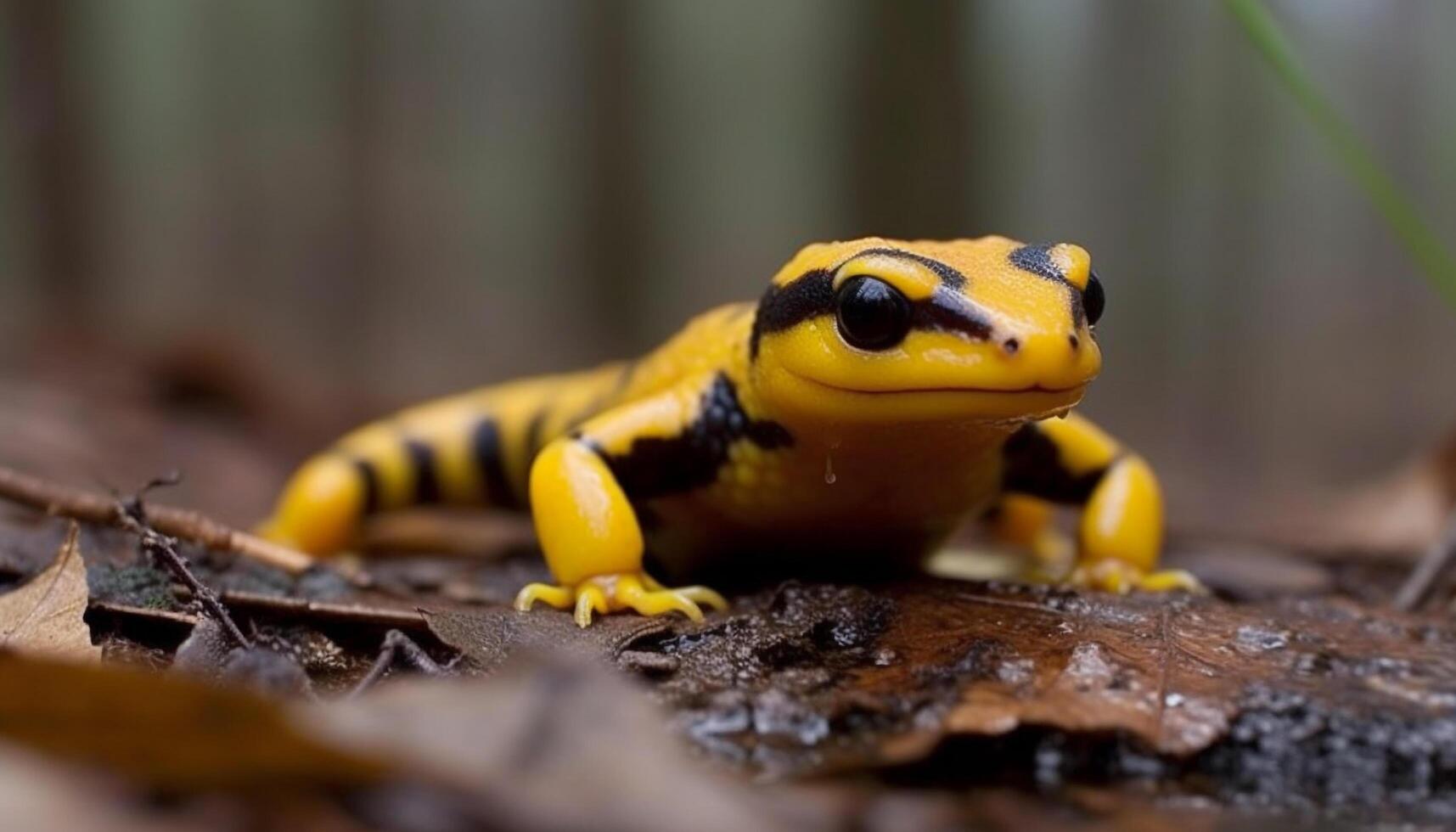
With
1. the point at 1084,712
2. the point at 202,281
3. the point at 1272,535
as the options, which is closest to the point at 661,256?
the point at 202,281

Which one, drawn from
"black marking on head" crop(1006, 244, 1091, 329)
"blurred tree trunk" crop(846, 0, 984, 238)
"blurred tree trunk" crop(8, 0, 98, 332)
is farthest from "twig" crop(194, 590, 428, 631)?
"blurred tree trunk" crop(8, 0, 98, 332)

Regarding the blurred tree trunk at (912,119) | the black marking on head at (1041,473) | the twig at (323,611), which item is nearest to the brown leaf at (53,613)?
the twig at (323,611)

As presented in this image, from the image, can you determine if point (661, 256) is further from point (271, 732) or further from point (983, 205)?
point (271, 732)

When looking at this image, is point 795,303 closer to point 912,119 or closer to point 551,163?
point 912,119

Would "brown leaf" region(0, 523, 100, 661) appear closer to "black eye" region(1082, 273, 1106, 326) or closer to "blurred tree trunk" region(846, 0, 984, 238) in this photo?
"black eye" region(1082, 273, 1106, 326)

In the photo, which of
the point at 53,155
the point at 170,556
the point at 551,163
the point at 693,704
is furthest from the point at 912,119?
the point at 693,704

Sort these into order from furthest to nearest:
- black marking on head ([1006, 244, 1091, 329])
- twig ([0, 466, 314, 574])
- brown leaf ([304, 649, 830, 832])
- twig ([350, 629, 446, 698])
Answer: twig ([0, 466, 314, 574]) < black marking on head ([1006, 244, 1091, 329]) < twig ([350, 629, 446, 698]) < brown leaf ([304, 649, 830, 832])

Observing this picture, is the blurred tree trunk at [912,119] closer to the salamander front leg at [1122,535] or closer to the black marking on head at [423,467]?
the black marking on head at [423,467]
